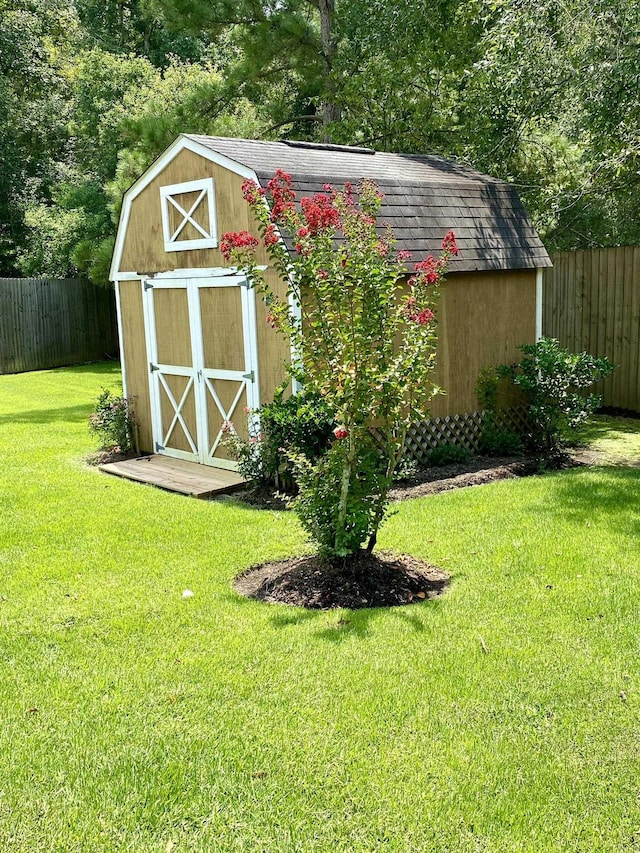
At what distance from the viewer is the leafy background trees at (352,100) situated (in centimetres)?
1080

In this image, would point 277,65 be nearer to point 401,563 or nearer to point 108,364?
point 108,364

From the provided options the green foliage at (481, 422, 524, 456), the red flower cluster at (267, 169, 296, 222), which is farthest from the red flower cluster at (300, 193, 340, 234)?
the green foliage at (481, 422, 524, 456)

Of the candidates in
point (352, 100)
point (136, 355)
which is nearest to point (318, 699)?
point (136, 355)

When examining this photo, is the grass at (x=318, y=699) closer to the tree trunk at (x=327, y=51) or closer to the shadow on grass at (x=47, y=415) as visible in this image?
the shadow on grass at (x=47, y=415)

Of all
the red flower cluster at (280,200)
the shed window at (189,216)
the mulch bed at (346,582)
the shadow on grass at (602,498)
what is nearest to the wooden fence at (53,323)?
the shed window at (189,216)

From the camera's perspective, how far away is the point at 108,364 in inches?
853

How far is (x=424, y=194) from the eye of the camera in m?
9.62

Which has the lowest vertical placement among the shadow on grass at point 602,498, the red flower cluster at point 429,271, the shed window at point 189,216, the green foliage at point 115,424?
the shadow on grass at point 602,498

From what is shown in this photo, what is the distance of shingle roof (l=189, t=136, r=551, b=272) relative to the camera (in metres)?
8.74

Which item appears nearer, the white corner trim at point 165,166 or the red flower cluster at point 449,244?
the red flower cluster at point 449,244

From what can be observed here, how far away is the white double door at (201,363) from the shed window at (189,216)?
406 millimetres

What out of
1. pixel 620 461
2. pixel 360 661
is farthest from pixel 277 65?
pixel 360 661

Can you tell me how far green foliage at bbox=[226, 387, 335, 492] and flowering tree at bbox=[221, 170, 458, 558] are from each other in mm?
1901

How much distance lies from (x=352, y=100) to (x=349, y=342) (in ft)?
39.0
